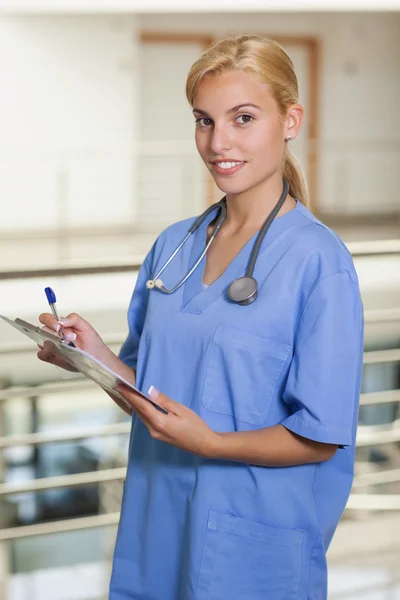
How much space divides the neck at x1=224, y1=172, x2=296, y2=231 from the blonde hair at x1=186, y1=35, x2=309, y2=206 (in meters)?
0.06

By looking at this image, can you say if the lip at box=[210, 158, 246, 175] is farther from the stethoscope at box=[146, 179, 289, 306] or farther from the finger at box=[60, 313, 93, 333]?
the finger at box=[60, 313, 93, 333]

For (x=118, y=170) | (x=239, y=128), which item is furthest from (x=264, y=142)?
(x=118, y=170)

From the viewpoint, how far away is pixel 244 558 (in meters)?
0.70

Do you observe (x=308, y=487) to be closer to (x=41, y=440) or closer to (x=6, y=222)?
(x=41, y=440)

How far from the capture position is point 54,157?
4.40 metres

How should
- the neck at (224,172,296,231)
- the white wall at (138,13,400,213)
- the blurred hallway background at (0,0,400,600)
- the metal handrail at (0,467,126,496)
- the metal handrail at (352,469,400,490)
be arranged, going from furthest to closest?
the white wall at (138,13,400,213) → the blurred hallway background at (0,0,400,600) → the metal handrail at (352,469,400,490) → the metal handrail at (0,467,126,496) → the neck at (224,172,296,231)

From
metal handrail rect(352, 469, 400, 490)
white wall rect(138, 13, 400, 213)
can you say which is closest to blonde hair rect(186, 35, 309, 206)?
metal handrail rect(352, 469, 400, 490)

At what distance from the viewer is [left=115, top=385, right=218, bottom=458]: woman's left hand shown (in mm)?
645

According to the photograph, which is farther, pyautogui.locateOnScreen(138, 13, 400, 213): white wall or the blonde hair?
pyautogui.locateOnScreen(138, 13, 400, 213): white wall

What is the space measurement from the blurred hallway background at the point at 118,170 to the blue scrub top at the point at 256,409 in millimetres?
1976

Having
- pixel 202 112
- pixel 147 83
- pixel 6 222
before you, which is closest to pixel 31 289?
pixel 6 222

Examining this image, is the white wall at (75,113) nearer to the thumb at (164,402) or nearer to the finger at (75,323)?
the finger at (75,323)

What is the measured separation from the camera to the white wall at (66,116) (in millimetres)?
4461

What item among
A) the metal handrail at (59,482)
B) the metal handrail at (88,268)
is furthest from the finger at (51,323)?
the metal handrail at (59,482)
